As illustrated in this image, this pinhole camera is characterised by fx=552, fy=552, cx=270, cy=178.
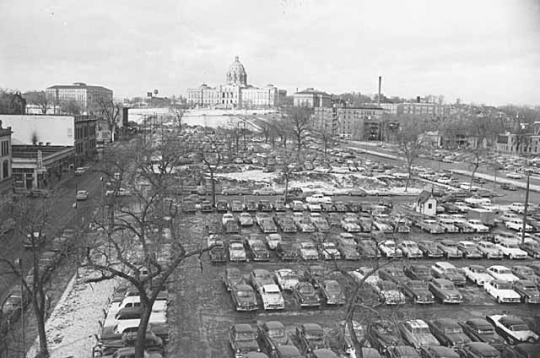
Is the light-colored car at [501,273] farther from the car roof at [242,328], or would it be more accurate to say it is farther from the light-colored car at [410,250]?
the car roof at [242,328]

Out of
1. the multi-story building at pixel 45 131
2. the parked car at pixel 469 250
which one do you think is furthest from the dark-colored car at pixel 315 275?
the multi-story building at pixel 45 131

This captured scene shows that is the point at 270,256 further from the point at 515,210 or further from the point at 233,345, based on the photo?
the point at 515,210

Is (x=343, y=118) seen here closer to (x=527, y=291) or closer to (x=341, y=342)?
(x=527, y=291)

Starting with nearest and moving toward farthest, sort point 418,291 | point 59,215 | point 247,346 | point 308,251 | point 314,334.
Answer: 1. point 247,346
2. point 314,334
3. point 418,291
4. point 308,251
5. point 59,215

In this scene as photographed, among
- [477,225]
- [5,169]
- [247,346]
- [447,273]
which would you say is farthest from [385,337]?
[5,169]

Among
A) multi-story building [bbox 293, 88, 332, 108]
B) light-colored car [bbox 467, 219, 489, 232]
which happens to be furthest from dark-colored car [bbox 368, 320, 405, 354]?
multi-story building [bbox 293, 88, 332, 108]

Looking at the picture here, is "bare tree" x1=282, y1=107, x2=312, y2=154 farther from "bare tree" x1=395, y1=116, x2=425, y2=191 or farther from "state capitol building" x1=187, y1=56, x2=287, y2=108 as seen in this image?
"state capitol building" x1=187, y1=56, x2=287, y2=108
